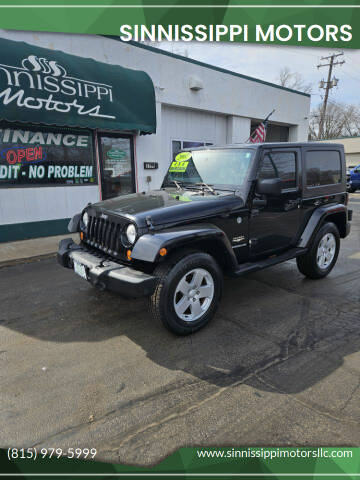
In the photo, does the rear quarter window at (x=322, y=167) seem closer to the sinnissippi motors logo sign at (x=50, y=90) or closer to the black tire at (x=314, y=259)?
the black tire at (x=314, y=259)

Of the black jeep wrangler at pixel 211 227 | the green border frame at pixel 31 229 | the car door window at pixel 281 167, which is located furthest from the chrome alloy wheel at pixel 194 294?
the green border frame at pixel 31 229

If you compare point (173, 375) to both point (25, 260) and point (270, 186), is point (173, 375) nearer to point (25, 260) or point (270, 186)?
point (270, 186)

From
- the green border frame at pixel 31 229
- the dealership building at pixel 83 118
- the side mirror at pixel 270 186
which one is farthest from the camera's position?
the green border frame at pixel 31 229

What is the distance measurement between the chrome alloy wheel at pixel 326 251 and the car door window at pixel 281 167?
3.61 ft

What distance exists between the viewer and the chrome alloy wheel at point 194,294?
319cm

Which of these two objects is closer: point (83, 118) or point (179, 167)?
point (179, 167)

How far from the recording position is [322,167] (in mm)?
4785

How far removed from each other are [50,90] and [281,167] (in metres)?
5.25

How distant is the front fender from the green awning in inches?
201

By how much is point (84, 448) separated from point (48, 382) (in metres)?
0.80

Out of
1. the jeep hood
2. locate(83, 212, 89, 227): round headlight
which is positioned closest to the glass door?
locate(83, 212, 89, 227): round headlight

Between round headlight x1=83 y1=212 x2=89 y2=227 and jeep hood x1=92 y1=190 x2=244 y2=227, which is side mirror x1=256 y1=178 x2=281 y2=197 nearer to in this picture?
jeep hood x1=92 y1=190 x2=244 y2=227

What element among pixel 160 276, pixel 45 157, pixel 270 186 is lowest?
pixel 160 276

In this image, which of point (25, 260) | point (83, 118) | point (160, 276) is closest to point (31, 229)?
point (25, 260)
